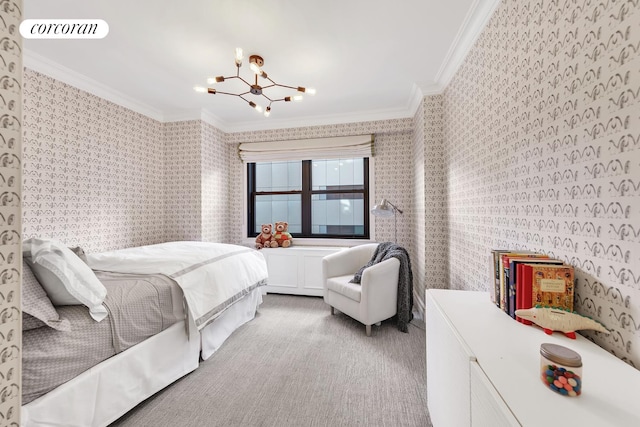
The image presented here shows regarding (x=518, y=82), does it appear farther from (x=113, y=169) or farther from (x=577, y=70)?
(x=113, y=169)

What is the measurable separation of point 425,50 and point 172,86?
8.53 ft

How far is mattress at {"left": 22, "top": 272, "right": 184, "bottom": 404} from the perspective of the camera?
1096mm

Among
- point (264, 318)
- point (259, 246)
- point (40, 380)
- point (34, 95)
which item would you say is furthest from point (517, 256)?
point (34, 95)

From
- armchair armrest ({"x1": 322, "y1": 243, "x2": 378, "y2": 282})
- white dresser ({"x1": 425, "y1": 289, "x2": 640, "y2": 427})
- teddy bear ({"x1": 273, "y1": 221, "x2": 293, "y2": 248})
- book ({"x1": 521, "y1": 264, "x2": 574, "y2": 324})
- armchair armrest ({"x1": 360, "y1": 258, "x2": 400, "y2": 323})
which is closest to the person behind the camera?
white dresser ({"x1": 425, "y1": 289, "x2": 640, "y2": 427})

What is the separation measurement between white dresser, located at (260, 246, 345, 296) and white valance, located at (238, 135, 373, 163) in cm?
137

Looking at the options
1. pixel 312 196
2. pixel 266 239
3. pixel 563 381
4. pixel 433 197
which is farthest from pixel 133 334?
pixel 312 196

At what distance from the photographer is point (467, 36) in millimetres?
1950

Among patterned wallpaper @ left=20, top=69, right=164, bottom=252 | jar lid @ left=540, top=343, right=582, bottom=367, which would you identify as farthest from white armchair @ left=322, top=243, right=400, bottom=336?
patterned wallpaper @ left=20, top=69, right=164, bottom=252

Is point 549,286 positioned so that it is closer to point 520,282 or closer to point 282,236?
Result: point 520,282

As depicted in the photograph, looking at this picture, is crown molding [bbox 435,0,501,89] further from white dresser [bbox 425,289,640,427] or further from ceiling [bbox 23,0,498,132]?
white dresser [bbox 425,289,640,427]

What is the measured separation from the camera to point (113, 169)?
117 inches

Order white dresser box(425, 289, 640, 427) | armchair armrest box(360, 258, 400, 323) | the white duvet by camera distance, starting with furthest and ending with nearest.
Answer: armchair armrest box(360, 258, 400, 323)
the white duvet
white dresser box(425, 289, 640, 427)

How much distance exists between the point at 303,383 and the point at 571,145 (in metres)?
1.98

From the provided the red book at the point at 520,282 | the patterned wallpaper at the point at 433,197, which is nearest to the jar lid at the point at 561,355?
the red book at the point at 520,282
